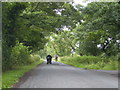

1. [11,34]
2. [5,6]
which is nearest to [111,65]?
[11,34]

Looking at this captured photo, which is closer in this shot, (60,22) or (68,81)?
(68,81)

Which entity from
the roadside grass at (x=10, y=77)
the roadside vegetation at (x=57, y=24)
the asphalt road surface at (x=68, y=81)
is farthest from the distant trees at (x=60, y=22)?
the asphalt road surface at (x=68, y=81)

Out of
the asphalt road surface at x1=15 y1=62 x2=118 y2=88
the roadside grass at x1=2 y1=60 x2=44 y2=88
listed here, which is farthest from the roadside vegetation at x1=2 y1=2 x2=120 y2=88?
the asphalt road surface at x1=15 y1=62 x2=118 y2=88

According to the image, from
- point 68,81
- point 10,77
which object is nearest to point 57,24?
point 10,77

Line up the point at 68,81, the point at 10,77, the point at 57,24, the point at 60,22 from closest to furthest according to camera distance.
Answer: the point at 68,81
the point at 10,77
the point at 60,22
the point at 57,24

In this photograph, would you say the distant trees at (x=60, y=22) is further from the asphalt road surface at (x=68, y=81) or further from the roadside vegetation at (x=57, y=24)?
the asphalt road surface at (x=68, y=81)

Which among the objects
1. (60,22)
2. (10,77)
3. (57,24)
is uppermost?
(60,22)

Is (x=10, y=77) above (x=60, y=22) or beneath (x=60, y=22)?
beneath

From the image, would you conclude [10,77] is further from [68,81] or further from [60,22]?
[60,22]

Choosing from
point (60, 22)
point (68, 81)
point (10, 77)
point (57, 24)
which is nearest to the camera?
point (68, 81)

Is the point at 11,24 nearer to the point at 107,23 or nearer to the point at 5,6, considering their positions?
the point at 5,6

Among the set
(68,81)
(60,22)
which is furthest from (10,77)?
(60,22)

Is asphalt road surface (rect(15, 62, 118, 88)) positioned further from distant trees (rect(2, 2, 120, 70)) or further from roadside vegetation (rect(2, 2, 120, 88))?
distant trees (rect(2, 2, 120, 70))

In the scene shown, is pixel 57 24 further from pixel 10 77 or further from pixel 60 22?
pixel 10 77
